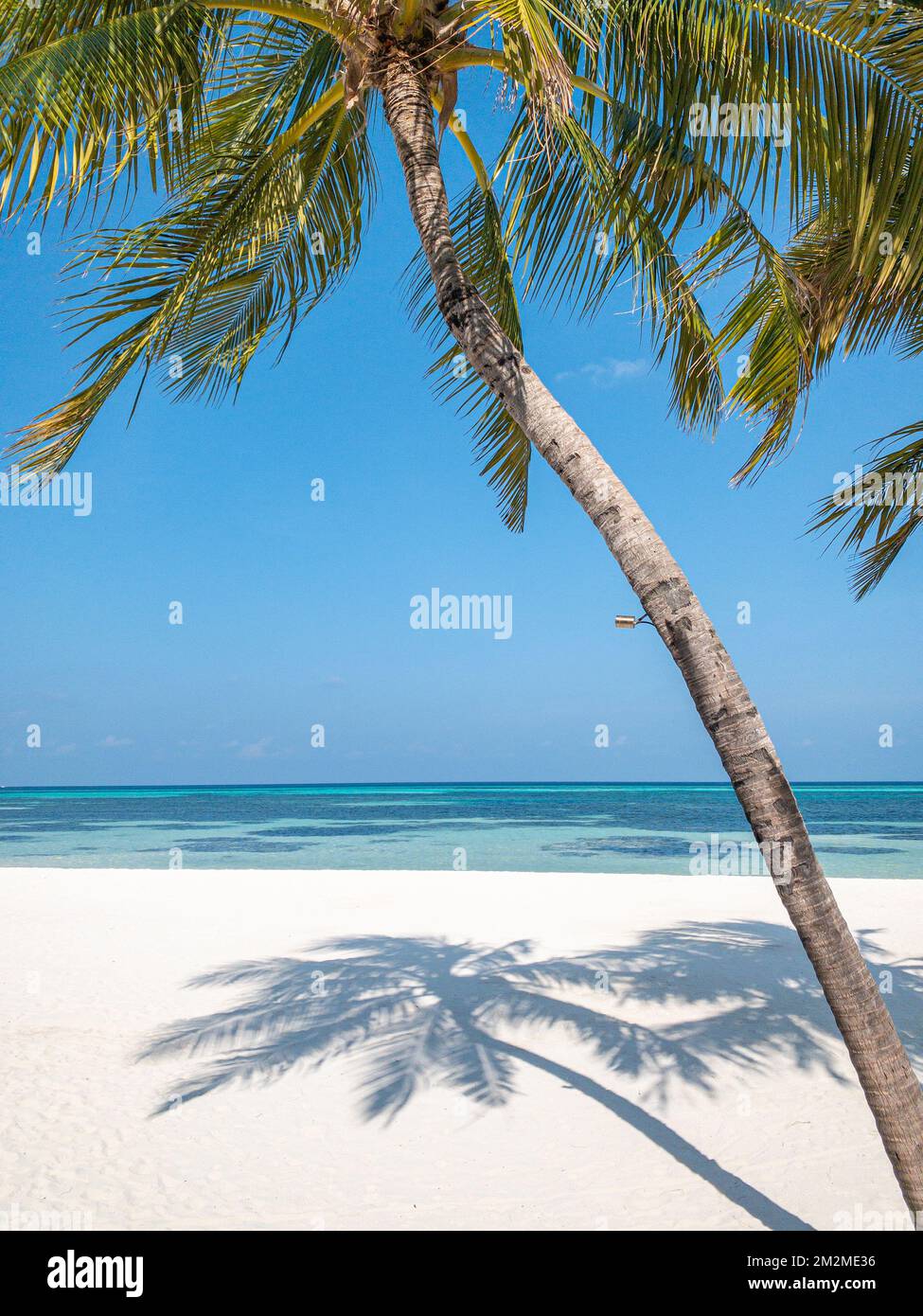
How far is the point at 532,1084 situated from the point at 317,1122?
1.30 metres

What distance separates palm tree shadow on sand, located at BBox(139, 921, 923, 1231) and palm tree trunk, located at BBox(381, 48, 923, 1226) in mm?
1172

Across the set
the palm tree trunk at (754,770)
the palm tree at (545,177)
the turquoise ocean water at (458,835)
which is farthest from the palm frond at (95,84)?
the turquoise ocean water at (458,835)

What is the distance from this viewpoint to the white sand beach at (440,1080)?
13.0 feet

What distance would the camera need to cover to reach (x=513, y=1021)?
250 inches

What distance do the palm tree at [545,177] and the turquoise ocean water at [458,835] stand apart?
1681 cm

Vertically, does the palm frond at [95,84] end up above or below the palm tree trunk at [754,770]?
above

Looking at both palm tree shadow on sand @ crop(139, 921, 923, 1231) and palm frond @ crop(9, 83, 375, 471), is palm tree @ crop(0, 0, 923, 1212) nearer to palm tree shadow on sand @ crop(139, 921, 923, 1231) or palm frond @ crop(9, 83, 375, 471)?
palm frond @ crop(9, 83, 375, 471)

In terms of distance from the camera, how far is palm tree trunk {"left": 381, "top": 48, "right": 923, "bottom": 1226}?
9.51 ft

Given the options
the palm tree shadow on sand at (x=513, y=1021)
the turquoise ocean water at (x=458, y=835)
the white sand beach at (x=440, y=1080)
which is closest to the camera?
the white sand beach at (x=440, y=1080)

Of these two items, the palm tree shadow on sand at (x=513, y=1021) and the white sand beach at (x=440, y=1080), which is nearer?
the white sand beach at (x=440, y=1080)

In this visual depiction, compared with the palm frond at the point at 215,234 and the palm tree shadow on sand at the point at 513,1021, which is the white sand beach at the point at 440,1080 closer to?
the palm tree shadow on sand at the point at 513,1021

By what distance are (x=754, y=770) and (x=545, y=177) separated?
3.50 m
